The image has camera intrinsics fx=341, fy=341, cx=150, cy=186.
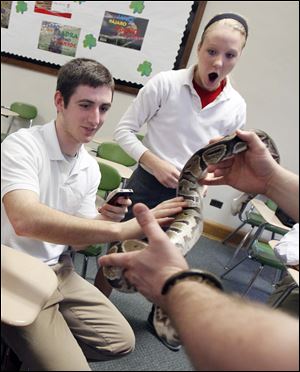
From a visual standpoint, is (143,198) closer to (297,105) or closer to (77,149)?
(77,149)

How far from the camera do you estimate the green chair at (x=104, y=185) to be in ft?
2.77

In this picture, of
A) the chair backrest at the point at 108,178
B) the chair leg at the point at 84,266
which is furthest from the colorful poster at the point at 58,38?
the chair leg at the point at 84,266

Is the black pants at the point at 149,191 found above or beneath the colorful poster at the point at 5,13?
beneath

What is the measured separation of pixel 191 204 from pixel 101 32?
35cm

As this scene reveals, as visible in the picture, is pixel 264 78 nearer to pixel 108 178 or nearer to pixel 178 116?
pixel 178 116

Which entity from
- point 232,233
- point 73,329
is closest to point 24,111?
point 232,233

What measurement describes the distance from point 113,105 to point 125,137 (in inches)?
5.1

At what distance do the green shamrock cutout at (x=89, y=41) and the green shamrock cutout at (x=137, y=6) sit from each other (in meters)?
0.08

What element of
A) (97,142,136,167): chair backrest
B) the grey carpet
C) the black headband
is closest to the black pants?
(97,142,136,167): chair backrest

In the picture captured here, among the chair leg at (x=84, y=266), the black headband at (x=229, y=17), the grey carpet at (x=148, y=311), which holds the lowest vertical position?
the chair leg at (x=84, y=266)

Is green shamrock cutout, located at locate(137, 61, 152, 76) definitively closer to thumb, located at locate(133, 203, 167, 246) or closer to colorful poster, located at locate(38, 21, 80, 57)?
colorful poster, located at locate(38, 21, 80, 57)

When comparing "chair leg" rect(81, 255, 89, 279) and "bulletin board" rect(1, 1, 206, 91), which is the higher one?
"bulletin board" rect(1, 1, 206, 91)

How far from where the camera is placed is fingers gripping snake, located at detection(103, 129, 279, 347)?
0.55 m

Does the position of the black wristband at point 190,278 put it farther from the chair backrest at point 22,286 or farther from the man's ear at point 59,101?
the man's ear at point 59,101
